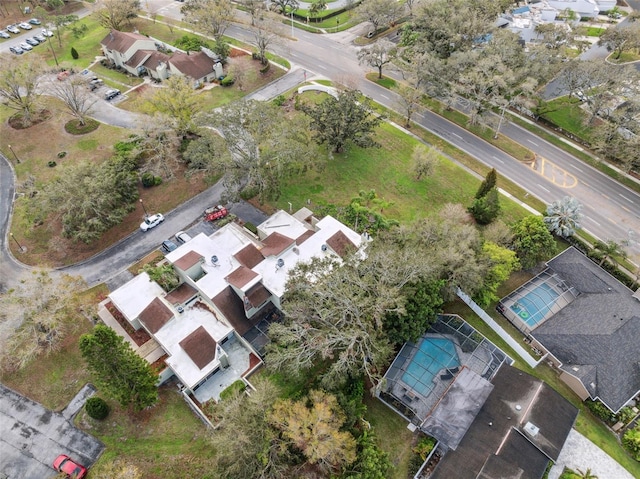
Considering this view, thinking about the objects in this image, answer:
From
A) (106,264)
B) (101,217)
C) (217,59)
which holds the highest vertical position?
(217,59)

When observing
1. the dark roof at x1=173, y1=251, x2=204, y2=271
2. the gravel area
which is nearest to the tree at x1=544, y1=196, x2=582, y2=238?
the gravel area

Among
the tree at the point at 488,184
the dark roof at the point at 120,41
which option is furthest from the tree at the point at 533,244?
the dark roof at the point at 120,41

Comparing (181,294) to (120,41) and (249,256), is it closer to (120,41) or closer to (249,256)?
(249,256)

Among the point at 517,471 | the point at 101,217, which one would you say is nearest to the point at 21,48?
the point at 101,217

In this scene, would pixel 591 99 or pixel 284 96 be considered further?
pixel 284 96

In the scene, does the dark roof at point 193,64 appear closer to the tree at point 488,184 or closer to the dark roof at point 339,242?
the dark roof at point 339,242

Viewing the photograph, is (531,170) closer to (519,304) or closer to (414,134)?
(414,134)
